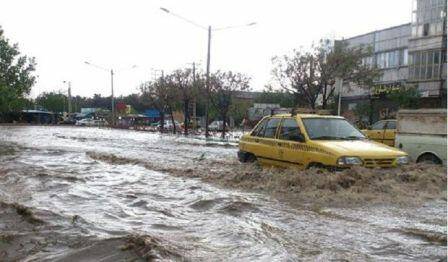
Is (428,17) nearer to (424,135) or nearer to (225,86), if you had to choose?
→ (225,86)

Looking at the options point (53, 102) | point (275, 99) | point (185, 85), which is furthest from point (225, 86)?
point (53, 102)

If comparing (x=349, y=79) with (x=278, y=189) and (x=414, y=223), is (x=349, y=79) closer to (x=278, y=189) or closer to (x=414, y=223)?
(x=278, y=189)

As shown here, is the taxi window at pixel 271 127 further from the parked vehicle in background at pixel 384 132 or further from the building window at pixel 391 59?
the building window at pixel 391 59

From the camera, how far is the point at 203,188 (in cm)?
1055

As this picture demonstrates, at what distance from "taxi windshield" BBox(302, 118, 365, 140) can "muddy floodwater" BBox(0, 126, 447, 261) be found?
1.91m

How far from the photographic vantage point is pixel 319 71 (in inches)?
1192

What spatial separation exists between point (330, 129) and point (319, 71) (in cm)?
1950

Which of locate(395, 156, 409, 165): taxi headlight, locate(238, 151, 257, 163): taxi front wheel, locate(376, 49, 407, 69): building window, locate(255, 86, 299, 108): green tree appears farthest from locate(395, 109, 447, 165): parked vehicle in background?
locate(255, 86, 299, 108): green tree

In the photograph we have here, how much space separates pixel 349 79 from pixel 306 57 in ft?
11.7

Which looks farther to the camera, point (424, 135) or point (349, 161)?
point (424, 135)

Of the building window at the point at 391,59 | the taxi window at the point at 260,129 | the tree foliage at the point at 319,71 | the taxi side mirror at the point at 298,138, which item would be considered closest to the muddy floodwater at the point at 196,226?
the taxi side mirror at the point at 298,138

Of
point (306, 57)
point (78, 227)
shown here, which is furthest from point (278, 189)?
point (306, 57)

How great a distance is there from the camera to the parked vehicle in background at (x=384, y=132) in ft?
59.8

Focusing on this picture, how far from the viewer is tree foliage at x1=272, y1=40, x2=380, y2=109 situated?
2997 cm
